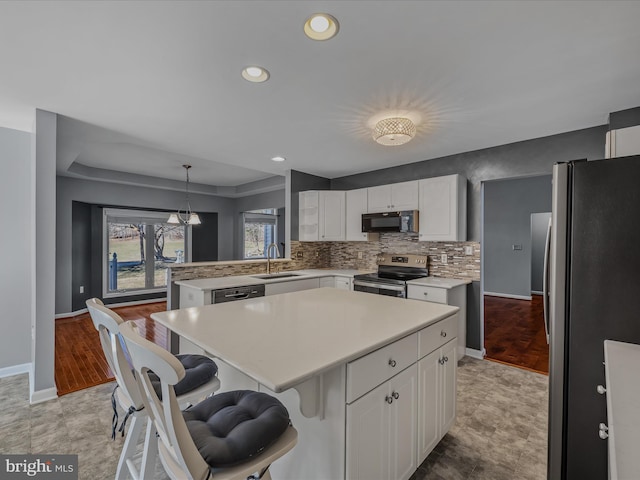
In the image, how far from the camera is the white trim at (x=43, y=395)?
2.48 metres

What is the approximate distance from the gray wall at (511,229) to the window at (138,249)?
706 centimetres

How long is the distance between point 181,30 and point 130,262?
232 inches

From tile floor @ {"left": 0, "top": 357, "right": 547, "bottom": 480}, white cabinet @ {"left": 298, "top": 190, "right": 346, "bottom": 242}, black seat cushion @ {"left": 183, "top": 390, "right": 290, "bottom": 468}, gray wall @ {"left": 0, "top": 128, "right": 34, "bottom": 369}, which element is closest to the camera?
black seat cushion @ {"left": 183, "top": 390, "right": 290, "bottom": 468}

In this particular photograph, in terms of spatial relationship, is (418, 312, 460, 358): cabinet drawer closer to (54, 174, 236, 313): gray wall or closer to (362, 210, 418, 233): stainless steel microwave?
(362, 210, 418, 233): stainless steel microwave

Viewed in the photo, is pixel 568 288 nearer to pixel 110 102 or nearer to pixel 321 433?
pixel 321 433

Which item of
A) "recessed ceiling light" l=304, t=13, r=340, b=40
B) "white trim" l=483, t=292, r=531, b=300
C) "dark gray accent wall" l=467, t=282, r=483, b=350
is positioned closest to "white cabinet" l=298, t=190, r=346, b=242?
"dark gray accent wall" l=467, t=282, r=483, b=350

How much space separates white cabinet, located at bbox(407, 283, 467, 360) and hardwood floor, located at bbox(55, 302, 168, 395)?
3.23 m

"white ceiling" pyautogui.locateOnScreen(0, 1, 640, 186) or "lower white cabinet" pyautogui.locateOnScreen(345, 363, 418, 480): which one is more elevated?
"white ceiling" pyautogui.locateOnScreen(0, 1, 640, 186)

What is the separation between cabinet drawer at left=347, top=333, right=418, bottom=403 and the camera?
1.19 metres

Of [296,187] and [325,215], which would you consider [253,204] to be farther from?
[325,215]

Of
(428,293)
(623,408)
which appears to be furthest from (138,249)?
(623,408)

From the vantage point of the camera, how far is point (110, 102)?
233 centimetres

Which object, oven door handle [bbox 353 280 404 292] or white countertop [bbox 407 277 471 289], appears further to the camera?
oven door handle [bbox 353 280 404 292]

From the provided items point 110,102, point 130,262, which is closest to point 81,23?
point 110,102
